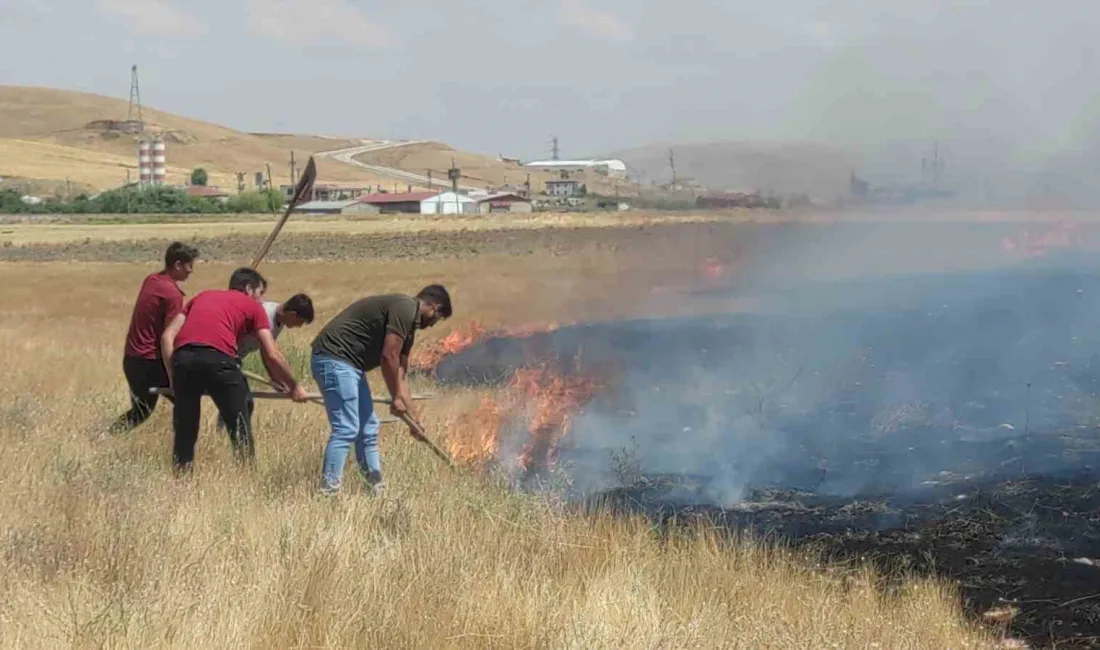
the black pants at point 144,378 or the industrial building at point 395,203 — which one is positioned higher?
the industrial building at point 395,203

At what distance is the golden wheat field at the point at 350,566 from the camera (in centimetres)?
508

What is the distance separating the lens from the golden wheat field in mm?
5078

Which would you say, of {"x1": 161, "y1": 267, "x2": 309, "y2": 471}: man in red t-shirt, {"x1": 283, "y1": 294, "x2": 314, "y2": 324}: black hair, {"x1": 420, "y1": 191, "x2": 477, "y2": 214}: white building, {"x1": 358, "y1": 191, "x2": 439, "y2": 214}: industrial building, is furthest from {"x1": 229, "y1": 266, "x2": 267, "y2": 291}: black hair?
{"x1": 358, "y1": 191, "x2": 439, "y2": 214}: industrial building

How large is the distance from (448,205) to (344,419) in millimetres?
104176

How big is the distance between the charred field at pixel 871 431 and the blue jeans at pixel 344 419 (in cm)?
175

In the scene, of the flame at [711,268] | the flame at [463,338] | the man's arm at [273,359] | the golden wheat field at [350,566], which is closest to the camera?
the golden wheat field at [350,566]

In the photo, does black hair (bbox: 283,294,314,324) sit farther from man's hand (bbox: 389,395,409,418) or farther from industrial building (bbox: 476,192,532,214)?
industrial building (bbox: 476,192,532,214)

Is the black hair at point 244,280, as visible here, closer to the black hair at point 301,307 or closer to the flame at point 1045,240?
the black hair at point 301,307

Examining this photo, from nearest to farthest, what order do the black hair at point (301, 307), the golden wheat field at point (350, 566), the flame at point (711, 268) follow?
the golden wheat field at point (350, 566) → the black hair at point (301, 307) → the flame at point (711, 268)

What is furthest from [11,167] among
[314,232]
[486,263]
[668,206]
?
[668,206]

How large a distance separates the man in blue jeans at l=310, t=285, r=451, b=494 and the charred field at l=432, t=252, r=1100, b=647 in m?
1.83

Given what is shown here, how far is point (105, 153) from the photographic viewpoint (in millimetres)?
169125

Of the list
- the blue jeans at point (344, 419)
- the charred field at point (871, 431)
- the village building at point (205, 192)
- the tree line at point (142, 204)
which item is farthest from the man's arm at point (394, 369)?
the village building at point (205, 192)

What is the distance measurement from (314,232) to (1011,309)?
5124cm
